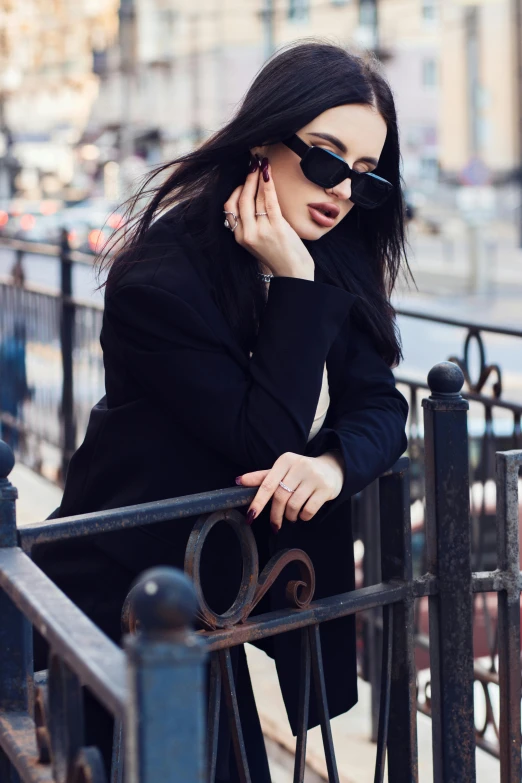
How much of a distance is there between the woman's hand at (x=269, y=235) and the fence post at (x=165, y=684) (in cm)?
101

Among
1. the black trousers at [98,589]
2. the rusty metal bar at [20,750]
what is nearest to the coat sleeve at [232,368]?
the black trousers at [98,589]

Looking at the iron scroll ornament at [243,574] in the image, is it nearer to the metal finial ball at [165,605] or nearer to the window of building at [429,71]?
the metal finial ball at [165,605]

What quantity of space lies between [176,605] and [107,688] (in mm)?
154

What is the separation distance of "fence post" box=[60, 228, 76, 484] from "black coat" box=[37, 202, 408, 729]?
410 cm

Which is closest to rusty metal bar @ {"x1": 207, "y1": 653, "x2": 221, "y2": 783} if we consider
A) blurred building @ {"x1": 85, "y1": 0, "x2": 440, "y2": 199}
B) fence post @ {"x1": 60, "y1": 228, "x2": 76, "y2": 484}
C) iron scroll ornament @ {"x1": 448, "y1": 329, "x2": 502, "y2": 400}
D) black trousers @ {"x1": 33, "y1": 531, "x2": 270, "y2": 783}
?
black trousers @ {"x1": 33, "y1": 531, "x2": 270, "y2": 783}

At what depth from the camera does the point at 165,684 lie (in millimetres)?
1108

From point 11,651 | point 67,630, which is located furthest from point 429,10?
point 67,630

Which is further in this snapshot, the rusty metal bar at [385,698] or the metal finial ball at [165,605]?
the rusty metal bar at [385,698]

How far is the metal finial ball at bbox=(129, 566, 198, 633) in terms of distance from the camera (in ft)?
Answer: 3.60

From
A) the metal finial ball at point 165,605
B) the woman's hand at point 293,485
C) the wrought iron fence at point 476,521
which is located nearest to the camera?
the metal finial ball at point 165,605

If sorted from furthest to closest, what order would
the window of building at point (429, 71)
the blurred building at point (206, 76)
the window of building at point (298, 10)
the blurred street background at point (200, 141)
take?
the window of building at point (429, 71) < the window of building at point (298, 10) < the blurred building at point (206, 76) < the blurred street background at point (200, 141)

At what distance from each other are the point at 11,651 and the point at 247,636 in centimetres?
40

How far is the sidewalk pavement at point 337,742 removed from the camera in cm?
359

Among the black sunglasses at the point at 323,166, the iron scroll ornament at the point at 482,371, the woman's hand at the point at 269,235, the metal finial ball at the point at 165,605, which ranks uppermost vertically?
the black sunglasses at the point at 323,166
